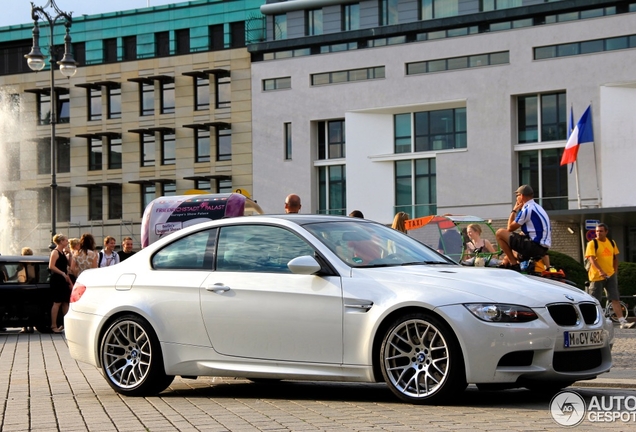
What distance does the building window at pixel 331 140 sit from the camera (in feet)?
215

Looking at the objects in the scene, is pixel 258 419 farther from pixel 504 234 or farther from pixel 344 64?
pixel 344 64

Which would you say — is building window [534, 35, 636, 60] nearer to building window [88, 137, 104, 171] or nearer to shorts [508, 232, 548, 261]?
building window [88, 137, 104, 171]

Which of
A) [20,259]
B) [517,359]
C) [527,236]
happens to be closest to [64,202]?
[20,259]

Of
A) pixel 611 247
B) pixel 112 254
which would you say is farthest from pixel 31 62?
pixel 611 247

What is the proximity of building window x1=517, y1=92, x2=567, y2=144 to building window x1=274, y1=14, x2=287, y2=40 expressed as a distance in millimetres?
15151

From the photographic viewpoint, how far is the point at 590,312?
8.71 m

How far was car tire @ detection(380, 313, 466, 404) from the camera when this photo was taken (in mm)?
8234

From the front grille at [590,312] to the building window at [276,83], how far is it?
5868 cm

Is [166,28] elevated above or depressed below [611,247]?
above

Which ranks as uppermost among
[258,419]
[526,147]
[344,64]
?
[344,64]

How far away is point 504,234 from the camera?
40.4ft

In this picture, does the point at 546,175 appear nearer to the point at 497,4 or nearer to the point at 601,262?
the point at 497,4

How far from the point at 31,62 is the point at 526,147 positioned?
29.8 metres

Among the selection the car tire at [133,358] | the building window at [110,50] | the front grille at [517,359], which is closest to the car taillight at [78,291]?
the car tire at [133,358]
